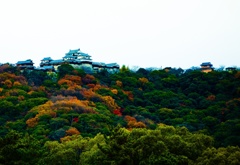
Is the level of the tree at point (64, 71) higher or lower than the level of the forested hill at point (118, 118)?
higher

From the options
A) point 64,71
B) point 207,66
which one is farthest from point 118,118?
point 207,66

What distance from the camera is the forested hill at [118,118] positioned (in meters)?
24.4

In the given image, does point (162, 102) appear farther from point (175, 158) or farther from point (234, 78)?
point (175, 158)

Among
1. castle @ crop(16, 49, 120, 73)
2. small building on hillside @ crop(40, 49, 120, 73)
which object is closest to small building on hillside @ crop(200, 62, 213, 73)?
small building on hillside @ crop(40, 49, 120, 73)

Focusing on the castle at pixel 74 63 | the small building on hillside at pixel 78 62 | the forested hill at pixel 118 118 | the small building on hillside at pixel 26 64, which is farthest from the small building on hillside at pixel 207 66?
the small building on hillside at pixel 26 64

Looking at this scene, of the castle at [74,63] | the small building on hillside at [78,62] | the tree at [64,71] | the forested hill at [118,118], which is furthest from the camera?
the small building on hillside at [78,62]

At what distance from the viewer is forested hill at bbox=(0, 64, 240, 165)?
24.4 meters

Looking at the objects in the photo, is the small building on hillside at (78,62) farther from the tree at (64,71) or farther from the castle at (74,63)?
the tree at (64,71)

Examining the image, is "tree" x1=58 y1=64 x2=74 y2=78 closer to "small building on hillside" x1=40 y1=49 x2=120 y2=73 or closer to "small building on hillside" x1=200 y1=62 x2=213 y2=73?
"small building on hillside" x1=40 y1=49 x2=120 y2=73

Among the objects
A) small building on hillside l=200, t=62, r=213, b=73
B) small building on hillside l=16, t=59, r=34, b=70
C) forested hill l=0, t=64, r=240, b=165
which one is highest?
small building on hillside l=16, t=59, r=34, b=70

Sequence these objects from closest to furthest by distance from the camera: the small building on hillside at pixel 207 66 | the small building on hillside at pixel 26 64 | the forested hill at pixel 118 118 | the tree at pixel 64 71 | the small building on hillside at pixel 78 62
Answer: the forested hill at pixel 118 118 < the tree at pixel 64 71 < the small building on hillside at pixel 26 64 < the small building on hillside at pixel 78 62 < the small building on hillside at pixel 207 66

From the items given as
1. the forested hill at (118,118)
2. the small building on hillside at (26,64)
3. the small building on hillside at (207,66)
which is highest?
the small building on hillside at (26,64)

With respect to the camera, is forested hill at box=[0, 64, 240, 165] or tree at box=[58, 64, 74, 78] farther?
Answer: tree at box=[58, 64, 74, 78]

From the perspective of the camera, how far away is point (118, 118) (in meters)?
41.2
